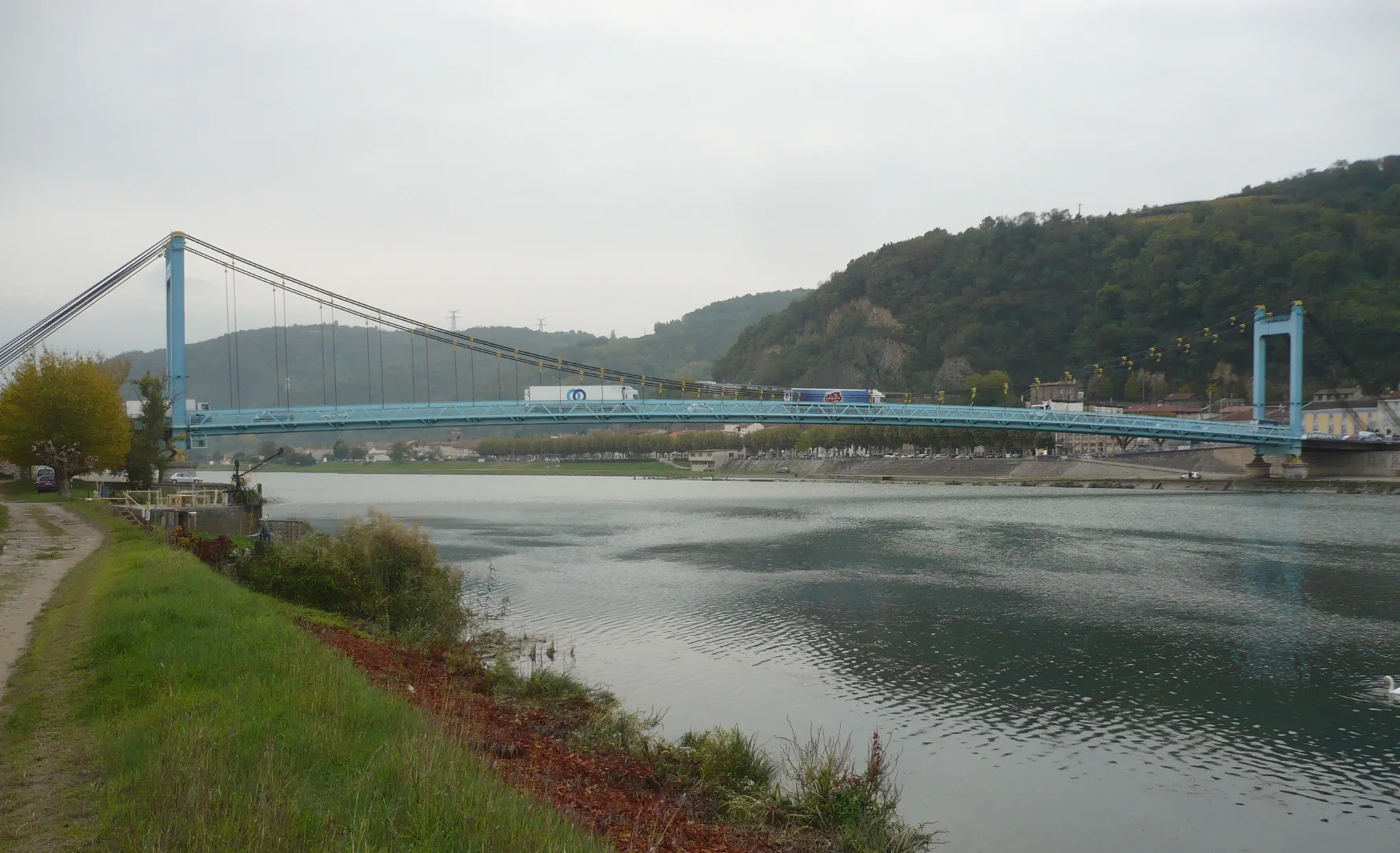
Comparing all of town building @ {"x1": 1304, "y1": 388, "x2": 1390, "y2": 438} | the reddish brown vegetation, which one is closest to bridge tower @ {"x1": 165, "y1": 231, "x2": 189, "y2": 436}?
the reddish brown vegetation

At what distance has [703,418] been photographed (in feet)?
164

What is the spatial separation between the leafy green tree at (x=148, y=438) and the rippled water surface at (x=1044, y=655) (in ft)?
44.2

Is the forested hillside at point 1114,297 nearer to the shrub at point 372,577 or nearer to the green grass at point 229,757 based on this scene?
the shrub at point 372,577

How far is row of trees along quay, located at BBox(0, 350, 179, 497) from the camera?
105 feet

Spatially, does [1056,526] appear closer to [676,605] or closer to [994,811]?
[676,605]

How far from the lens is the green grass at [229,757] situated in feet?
16.3

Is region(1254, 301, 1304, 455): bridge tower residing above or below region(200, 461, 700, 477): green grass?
above

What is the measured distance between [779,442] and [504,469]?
1701 inches

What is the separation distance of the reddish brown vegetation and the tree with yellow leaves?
2564 cm

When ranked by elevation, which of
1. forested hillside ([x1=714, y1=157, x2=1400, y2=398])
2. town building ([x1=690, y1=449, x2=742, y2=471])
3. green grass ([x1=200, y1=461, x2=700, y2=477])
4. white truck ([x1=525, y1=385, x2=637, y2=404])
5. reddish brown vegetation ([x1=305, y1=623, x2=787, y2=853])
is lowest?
green grass ([x1=200, y1=461, x2=700, y2=477])

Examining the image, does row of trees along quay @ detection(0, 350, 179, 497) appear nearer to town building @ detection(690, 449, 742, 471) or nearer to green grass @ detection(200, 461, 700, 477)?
green grass @ detection(200, 461, 700, 477)

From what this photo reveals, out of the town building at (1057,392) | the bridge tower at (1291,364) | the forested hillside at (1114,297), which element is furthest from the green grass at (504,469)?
the bridge tower at (1291,364)

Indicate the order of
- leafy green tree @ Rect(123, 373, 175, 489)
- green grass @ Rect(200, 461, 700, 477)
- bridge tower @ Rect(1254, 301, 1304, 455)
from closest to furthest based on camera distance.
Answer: leafy green tree @ Rect(123, 373, 175, 489), bridge tower @ Rect(1254, 301, 1304, 455), green grass @ Rect(200, 461, 700, 477)

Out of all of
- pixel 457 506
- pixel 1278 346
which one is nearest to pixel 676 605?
pixel 457 506
